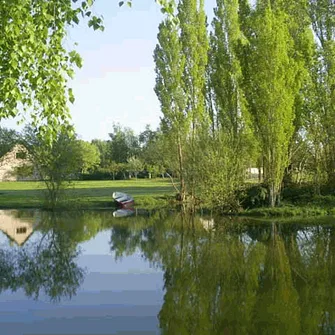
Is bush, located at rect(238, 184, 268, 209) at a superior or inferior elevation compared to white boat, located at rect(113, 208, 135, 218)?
superior

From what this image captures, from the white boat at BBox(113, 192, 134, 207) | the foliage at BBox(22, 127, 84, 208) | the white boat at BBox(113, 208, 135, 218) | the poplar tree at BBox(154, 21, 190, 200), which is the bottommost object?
the white boat at BBox(113, 208, 135, 218)

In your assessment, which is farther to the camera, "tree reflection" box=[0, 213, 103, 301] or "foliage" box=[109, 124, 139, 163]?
"foliage" box=[109, 124, 139, 163]

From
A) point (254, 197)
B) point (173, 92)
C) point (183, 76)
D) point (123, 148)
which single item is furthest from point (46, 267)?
point (123, 148)

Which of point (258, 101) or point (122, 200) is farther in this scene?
point (122, 200)

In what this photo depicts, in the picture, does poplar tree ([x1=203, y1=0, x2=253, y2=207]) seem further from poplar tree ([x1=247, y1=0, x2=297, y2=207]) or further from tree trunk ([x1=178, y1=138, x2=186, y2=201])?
tree trunk ([x1=178, y1=138, x2=186, y2=201])

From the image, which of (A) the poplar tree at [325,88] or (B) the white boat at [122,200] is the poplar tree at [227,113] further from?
(B) the white boat at [122,200]

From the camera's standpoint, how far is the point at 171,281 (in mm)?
8656

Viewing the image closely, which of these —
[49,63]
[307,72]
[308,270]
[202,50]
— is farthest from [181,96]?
[49,63]

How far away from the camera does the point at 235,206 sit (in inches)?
823

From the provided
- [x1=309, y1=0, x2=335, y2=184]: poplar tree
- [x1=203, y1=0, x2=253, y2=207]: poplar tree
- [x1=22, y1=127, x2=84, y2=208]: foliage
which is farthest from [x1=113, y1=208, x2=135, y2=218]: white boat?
[x1=309, y1=0, x2=335, y2=184]: poplar tree

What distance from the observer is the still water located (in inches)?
246

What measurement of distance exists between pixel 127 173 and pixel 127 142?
1122cm

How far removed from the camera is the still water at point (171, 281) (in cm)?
625

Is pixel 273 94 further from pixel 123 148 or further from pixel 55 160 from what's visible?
pixel 123 148
